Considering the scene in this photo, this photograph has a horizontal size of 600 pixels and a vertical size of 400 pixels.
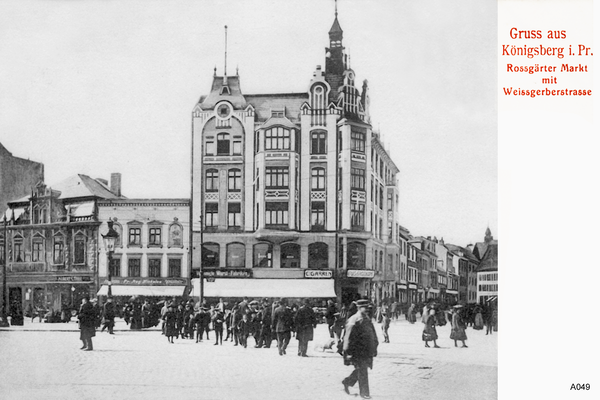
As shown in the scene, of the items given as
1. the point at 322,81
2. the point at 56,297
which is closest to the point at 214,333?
the point at 56,297

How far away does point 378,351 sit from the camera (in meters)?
8.61

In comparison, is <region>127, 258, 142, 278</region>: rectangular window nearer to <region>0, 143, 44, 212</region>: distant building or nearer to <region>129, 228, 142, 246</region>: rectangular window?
<region>129, 228, 142, 246</region>: rectangular window

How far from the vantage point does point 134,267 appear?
886 centimetres

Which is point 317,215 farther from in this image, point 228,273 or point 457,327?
point 457,327

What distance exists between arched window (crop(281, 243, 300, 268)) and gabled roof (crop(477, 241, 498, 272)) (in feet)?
5.98

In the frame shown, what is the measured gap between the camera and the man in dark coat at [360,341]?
24.9 feet

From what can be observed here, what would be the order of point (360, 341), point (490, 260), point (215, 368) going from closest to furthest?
point (360, 341)
point (215, 368)
point (490, 260)

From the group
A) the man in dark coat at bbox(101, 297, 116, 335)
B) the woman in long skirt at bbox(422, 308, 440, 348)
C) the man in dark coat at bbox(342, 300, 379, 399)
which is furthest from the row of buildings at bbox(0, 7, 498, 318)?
the man in dark coat at bbox(342, 300, 379, 399)

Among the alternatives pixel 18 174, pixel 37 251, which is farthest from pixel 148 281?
pixel 18 174

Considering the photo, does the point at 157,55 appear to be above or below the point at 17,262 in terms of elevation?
above

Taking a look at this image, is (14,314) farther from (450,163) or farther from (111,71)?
(450,163)

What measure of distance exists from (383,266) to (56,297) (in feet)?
11.1

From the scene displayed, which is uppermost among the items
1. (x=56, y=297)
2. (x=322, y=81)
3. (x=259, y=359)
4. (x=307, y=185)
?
(x=322, y=81)

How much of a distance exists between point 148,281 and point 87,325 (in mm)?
741
